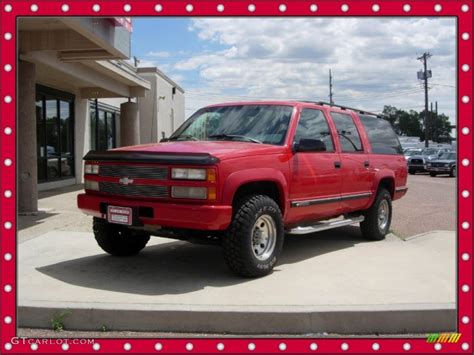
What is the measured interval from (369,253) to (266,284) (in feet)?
6.86

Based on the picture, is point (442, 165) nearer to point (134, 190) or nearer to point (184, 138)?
point (184, 138)

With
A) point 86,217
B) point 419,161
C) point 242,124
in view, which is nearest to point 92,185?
point 242,124

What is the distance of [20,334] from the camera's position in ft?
13.6

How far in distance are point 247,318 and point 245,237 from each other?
98cm

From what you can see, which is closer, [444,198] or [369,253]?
[369,253]

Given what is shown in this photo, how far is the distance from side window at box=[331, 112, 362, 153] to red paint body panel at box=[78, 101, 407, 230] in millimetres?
96

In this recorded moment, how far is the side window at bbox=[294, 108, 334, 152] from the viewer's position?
20.2 feet

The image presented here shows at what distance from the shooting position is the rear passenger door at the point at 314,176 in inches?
230

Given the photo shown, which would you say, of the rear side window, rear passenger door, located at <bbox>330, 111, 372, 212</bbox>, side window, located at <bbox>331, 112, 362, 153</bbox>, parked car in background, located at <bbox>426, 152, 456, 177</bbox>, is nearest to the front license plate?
rear passenger door, located at <bbox>330, 111, 372, 212</bbox>

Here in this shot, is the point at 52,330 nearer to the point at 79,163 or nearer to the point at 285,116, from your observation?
the point at 285,116

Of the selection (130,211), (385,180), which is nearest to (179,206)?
(130,211)

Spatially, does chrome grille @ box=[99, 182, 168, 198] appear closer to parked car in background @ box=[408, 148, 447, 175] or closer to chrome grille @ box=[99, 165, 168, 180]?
chrome grille @ box=[99, 165, 168, 180]

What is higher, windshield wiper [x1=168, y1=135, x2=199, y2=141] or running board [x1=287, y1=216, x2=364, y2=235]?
windshield wiper [x1=168, y1=135, x2=199, y2=141]

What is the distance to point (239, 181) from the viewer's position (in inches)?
195
